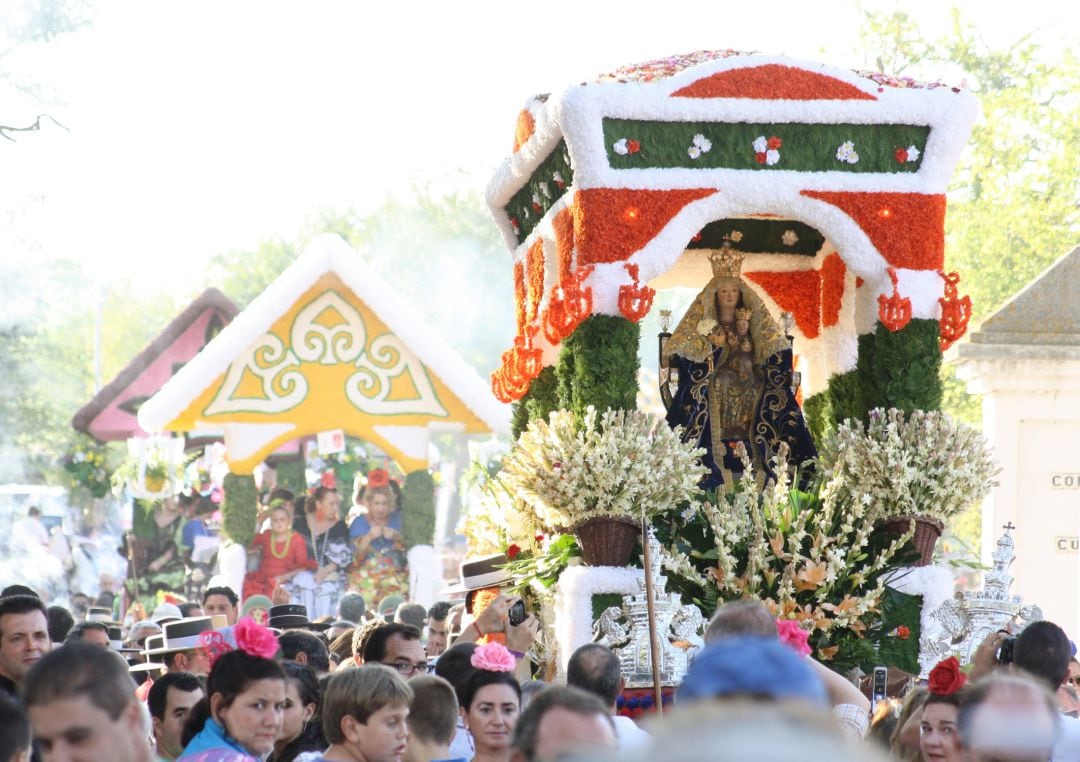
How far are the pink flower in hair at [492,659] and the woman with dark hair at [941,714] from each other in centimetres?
164

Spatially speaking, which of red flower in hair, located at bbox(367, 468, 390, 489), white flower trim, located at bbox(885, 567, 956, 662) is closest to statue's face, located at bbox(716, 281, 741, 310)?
white flower trim, located at bbox(885, 567, 956, 662)

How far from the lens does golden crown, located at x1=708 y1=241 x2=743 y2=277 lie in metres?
14.0

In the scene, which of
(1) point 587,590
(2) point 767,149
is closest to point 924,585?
(1) point 587,590

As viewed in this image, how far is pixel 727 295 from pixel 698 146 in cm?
172

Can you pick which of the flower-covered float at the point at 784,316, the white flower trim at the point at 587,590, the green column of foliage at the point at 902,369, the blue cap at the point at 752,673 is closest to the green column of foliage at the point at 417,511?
the flower-covered float at the point at 784,316

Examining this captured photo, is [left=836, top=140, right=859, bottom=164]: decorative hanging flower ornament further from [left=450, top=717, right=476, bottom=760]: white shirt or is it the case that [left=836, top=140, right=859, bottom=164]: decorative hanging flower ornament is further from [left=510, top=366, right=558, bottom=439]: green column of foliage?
[left=450, top=717, right=476, bottom=760]: white shirt

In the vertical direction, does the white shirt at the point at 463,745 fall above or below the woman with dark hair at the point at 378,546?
below

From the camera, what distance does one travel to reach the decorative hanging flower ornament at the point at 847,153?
1250 cm

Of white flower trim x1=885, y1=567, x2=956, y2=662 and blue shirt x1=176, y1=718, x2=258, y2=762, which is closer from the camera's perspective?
blue shirt x1=176, y1=718, x2=258, y2=762

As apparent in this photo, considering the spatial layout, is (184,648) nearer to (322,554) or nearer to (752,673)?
(752,673)

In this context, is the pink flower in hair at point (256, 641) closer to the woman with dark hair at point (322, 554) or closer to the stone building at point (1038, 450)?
the stone building at point (1038, 450)

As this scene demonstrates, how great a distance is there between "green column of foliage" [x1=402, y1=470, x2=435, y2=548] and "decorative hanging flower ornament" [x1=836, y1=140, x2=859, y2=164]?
7234mm

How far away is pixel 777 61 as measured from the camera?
1245cm

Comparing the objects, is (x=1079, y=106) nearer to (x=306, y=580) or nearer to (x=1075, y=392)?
(x=1075, y=392)
